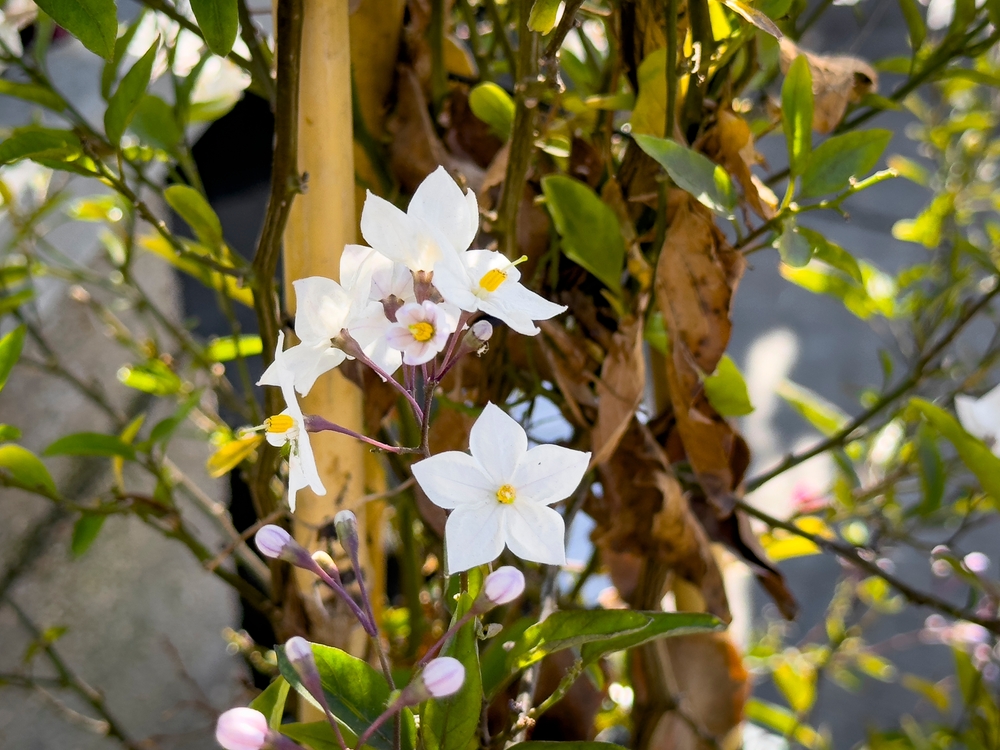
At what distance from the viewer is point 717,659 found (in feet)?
1.63

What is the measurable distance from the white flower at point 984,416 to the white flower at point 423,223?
1.39ft

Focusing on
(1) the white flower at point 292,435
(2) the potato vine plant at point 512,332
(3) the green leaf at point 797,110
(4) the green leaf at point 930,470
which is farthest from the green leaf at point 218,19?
(4) the green leaf at point 930,470

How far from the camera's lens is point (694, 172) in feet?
0.96

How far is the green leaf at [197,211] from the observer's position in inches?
14.0

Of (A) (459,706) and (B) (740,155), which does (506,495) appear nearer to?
(A) (459,706)

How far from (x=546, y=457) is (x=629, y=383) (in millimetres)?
128

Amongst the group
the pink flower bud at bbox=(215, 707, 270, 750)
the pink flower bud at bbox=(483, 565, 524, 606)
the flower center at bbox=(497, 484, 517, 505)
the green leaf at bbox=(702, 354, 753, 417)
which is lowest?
the green leaf at bbox=(702, 354, 753, 417)

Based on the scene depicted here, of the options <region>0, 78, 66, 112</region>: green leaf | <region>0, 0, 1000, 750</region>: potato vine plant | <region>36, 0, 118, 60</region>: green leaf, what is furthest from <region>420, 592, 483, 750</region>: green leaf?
<region>0, 78, 66, 112</region>: green leaf

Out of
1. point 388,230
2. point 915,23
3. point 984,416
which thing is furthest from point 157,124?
point 984,416

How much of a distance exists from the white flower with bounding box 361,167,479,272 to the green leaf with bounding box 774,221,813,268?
0.14 metres

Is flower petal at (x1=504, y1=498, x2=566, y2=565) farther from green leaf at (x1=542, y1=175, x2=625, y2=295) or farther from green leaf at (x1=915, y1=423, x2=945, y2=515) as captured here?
green leaf at (x1=915, y1=423, x2=945, y2=515)

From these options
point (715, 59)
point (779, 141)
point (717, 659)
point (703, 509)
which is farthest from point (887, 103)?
point (779, 141)

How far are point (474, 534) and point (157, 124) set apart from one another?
34cm

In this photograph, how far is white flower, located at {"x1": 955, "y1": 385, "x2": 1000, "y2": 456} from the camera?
52 cm
